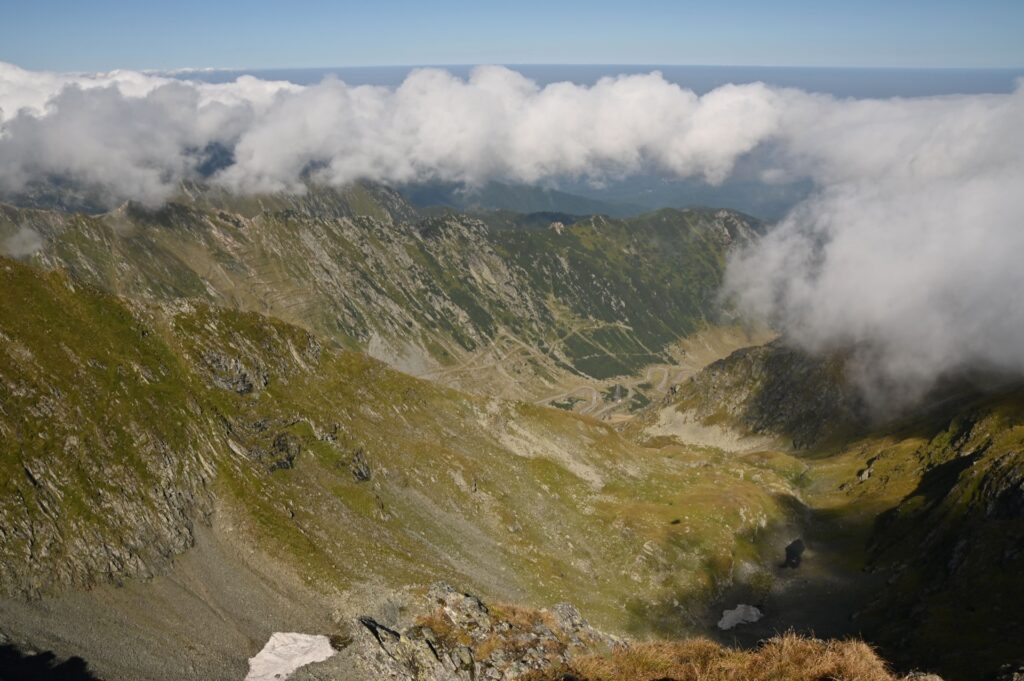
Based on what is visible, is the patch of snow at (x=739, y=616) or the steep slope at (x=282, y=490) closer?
the steep slope at (x=282, y=490)

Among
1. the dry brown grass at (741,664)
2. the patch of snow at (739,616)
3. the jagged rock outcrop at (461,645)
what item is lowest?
the patch of snow at (739,616)

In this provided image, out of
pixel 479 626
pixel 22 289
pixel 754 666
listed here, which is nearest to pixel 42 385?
pixel 22 289

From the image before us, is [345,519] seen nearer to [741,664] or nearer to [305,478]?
[305,478]

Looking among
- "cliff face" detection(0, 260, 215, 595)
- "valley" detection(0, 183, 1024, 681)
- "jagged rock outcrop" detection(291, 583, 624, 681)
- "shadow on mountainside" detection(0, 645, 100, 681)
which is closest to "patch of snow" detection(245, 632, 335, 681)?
"valley" detection(0, 183, 1024, 681)

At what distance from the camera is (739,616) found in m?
132

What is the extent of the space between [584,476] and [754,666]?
448 feet

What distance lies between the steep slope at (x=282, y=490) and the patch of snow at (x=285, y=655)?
5.72 meters

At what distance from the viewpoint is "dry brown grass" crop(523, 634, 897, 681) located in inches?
1130

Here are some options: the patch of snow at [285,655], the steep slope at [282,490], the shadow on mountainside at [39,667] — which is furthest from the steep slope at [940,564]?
the shadow on mountainside at [39,667]

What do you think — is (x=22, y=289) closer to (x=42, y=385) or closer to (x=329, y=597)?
(x=42, y=385)

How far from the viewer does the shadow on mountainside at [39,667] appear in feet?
219

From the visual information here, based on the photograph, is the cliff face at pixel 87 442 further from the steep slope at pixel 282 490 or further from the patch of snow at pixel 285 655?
the patch of snow at pixel 285 655

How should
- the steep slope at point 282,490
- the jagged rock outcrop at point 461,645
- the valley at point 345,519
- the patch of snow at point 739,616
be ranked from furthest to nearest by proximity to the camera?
1. the patch of snow at point 739,616
2. the steep slope at point 282,490
3. the valley at point 345,519
4. the jagged rock outcrop at point 461,645

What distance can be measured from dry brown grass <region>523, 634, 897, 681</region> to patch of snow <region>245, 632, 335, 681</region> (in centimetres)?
5310
